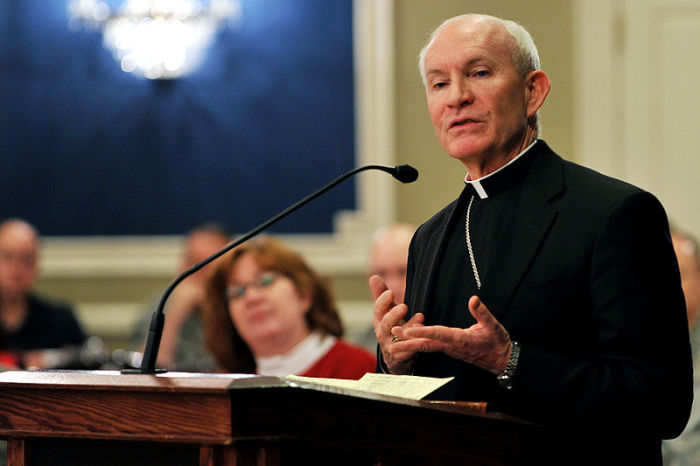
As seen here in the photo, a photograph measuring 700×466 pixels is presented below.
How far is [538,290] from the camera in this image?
70.4 inches

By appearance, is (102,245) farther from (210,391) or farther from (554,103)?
(210,391)

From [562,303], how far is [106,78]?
5.22 metres

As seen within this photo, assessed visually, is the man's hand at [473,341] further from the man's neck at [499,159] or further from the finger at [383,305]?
the man's neck at [499,159]

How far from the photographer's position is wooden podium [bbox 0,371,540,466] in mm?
1356

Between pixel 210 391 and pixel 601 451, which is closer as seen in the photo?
pixel 210 391

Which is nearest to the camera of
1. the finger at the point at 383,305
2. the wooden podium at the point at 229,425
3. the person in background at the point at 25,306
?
the wooden podium at the point at 229,425

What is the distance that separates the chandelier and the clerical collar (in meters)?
4.63

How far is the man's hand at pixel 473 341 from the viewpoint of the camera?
160 cm

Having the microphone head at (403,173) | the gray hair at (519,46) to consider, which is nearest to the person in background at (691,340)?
the gray hair at (519,46)

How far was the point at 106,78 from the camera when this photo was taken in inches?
258

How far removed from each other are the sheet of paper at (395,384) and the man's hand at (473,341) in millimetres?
47

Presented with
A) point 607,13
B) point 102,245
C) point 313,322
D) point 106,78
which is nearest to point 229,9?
point 106,78

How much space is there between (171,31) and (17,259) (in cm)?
A: 163

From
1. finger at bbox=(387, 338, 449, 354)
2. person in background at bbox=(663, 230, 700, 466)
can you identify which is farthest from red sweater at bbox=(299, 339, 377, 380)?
finger at bbox=(387, 338, 449, 354)
